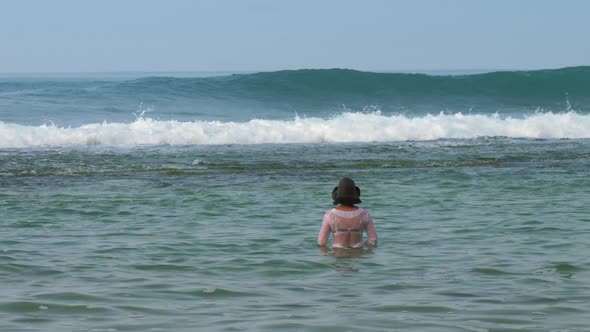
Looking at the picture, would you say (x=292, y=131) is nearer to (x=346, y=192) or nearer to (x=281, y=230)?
(x=281, y=230)

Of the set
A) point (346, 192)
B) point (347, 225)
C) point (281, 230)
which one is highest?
point (346, 192)

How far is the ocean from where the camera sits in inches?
303

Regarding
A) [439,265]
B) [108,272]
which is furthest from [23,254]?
[439,265]

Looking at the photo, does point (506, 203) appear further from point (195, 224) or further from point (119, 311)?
point (119, 311)

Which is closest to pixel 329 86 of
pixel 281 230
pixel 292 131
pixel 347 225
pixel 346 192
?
pixel 292 131

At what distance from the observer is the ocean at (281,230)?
7.70 metres

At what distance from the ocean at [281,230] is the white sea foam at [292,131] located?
95mm

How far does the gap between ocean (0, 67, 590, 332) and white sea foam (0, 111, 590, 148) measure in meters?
0.09

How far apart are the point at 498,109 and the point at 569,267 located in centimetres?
3493

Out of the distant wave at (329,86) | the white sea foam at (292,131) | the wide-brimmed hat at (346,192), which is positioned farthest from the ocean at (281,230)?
the distant wave at (329,86)

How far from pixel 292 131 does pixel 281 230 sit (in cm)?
1864

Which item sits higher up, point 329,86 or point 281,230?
point 329,86

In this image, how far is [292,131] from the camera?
30.6 meters

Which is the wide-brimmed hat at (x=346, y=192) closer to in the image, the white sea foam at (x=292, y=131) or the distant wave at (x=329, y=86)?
the white sea foam at (x=292, y=131)
